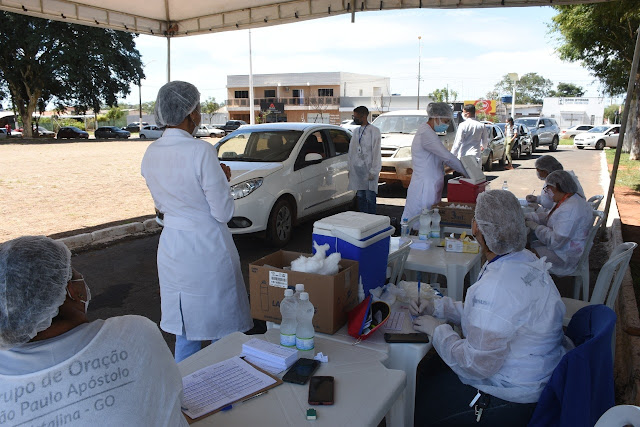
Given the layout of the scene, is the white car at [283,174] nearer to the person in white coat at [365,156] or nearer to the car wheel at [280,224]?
the car wheel at [280,224]

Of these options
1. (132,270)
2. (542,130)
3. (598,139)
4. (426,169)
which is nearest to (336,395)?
(426,169)

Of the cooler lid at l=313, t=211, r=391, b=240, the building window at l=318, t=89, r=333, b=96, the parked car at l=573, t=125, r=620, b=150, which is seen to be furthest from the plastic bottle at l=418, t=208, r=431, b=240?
the building window at l=318, t=89, r=333, b=96

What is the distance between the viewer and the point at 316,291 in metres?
2.46

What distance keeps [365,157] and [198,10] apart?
325cm

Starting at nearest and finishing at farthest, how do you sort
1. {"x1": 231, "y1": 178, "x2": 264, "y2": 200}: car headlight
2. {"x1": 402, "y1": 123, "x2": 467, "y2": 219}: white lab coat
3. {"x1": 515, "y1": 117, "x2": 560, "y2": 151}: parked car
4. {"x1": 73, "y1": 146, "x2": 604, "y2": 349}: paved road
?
1. {"x1": 73, "y1": 146, "x2": 604, "y2": 349}: paved road
2. {"x1": 402, "y1": 123, "x2": 467, "y2": 219}: white lab coat
3. {"x1": 231, "y1": 178, "x2": 264, "y2": 200}: car headlight
4. {"x1": 515, "y1": 117, "x2": 560, "y2": 151}: parked car

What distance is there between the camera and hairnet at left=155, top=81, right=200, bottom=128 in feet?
9.36

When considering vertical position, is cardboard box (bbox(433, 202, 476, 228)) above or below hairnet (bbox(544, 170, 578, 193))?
below

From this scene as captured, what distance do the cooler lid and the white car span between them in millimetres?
3741

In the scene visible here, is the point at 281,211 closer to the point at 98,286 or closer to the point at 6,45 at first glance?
the point at 98,286

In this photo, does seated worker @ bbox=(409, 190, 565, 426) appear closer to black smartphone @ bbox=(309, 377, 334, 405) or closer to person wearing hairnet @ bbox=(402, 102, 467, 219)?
black smartphone @ bbox=(309, 377, 334, 405)

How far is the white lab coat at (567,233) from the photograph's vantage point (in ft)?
13.8

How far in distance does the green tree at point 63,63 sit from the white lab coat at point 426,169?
34498mm

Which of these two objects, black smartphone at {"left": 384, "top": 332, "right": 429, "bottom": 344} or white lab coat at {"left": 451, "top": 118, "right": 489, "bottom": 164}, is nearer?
black smartphone at {"left": 384, "top": 332, "right": 429, "bottom": 344}

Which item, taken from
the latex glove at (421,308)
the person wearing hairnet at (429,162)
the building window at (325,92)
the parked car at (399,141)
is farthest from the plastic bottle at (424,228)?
the building window at (325,92)
